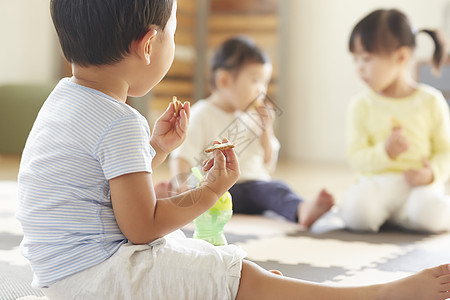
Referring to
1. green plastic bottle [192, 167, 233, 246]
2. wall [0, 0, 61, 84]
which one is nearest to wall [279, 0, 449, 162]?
wall [0, 0, 61, 84]

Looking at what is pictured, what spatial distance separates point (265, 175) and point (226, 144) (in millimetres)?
1125

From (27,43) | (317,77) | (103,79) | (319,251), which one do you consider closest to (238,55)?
(319,251)

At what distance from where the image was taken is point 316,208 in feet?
5.16

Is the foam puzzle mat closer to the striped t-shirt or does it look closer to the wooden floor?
the striped t-shirt

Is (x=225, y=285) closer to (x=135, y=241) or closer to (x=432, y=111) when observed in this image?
(x=135, y=241)

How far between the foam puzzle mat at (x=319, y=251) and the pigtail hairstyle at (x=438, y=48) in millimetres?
485

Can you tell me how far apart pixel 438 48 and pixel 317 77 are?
1987 millimetres

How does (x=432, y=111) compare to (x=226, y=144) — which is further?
(x=432, y=111)

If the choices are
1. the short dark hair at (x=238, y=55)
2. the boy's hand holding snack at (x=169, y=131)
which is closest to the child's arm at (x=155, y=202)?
the boy's hand holding snack at (x=169, y=131)

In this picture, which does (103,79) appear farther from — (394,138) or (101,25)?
(394,138)

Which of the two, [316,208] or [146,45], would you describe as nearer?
[146,45]

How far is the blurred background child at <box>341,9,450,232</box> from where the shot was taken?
1.54 m

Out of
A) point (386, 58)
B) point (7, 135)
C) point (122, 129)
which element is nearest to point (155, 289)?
point (122, 129)

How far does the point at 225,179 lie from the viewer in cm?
78
